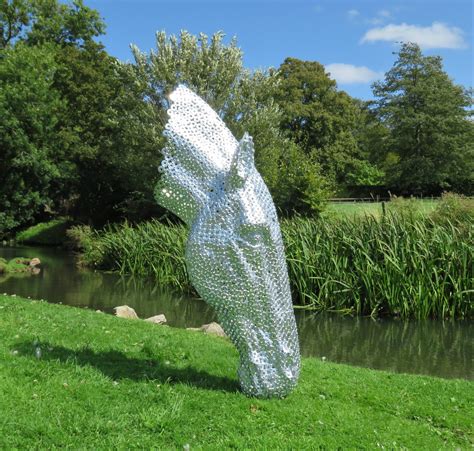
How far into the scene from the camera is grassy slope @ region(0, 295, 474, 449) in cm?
355

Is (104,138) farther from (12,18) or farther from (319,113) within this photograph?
(319,113)

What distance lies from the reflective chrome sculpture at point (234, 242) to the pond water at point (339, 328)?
3997mm

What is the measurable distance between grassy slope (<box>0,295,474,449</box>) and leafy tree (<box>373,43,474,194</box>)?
34318 millimetres

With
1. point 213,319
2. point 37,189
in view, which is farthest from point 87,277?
point 37,189

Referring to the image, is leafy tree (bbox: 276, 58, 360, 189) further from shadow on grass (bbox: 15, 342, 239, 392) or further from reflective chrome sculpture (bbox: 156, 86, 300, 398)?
reflective chrome sculpture (bbox: 156, 86, 300, 398)

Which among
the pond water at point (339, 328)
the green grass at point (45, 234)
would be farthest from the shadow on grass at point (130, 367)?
the green grass at point (45, 234)

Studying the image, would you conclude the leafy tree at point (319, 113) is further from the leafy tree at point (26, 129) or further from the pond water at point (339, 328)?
the pond water at point (339, 328)

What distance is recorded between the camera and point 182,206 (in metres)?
4.38

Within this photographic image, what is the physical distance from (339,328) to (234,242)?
662 centimetres

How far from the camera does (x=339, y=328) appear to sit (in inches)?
402

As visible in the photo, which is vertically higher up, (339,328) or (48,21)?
(48,21)

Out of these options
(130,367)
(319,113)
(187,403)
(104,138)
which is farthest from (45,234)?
(187,403)

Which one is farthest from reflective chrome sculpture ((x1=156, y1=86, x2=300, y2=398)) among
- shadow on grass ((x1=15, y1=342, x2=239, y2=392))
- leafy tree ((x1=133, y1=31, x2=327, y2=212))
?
leafy tree ((x1=133, y1=31, x2=327, y2=212))

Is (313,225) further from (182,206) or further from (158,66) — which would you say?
(158,66)
